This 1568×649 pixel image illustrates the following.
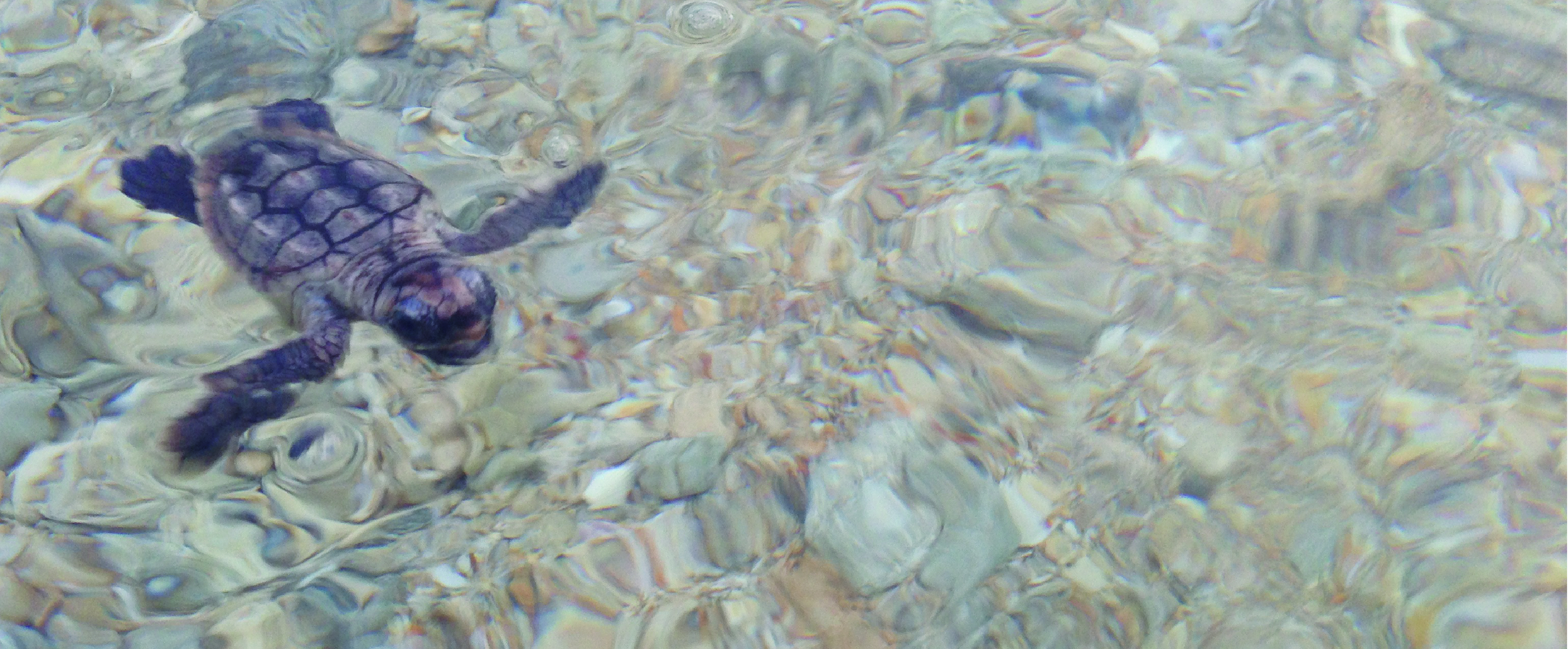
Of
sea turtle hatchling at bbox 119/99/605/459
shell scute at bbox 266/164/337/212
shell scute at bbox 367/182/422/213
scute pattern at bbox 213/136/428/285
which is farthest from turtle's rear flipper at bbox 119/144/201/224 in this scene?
shell scute at bbox 367/182/422/213

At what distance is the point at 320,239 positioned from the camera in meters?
2.46

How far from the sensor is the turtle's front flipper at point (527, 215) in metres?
2.63

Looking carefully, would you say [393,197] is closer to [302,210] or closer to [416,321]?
[302,210]

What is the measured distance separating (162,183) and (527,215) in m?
1.01

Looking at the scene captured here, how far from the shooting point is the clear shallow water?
2090mm

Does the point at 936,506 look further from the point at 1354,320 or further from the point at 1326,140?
the point at 1326,140

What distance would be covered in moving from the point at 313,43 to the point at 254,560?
1.78 m

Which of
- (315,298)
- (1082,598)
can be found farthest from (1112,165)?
(315,298)

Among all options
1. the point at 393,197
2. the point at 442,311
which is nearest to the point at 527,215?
the point at 393,197

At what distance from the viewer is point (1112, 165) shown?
2850 mm

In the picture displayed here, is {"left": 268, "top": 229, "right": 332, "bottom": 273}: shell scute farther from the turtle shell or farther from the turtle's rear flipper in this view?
the turtle's rear flipper

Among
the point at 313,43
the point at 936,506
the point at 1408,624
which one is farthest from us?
the point at 313,43

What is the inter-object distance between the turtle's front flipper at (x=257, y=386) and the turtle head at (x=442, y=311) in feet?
0.47

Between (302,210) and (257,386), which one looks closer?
(257,386)
